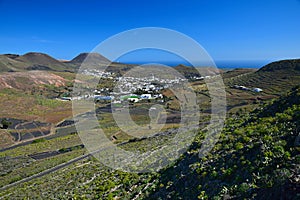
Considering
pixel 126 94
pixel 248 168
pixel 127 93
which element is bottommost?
pixel 248 168

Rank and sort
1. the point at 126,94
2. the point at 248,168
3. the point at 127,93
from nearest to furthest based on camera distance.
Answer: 1. the point at 248,168
2. the point at 126,94
3. the point at 127,93

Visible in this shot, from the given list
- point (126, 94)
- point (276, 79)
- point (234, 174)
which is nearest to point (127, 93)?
point (126, 94)

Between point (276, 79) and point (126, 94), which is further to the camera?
point (126, 94)

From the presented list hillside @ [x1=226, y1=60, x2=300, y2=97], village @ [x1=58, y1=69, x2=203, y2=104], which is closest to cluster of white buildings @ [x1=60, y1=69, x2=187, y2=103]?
village @ [x1=58, y1=69, x2=203, y2=104]

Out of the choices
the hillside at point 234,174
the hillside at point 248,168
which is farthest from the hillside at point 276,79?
the hillside at point 248,168

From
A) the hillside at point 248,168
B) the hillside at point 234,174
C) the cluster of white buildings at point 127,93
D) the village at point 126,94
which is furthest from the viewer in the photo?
the cluster of white buildings at point 127,93

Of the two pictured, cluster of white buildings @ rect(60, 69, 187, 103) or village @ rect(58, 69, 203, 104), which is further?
cluster of white buildings @ rect(60, 69, 187, 103)

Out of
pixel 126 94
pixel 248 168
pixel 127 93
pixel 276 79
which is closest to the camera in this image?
pixel 248 168

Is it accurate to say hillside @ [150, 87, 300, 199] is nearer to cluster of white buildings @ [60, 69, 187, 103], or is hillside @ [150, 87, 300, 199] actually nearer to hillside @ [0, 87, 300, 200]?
hillside @ [0, 87, 300, 200]

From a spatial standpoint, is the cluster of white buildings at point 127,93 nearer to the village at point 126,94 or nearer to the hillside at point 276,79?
the village at point 126,94

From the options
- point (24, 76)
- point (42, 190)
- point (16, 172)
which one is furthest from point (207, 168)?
point (24, 76)

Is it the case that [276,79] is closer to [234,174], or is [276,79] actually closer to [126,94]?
[126,94]
